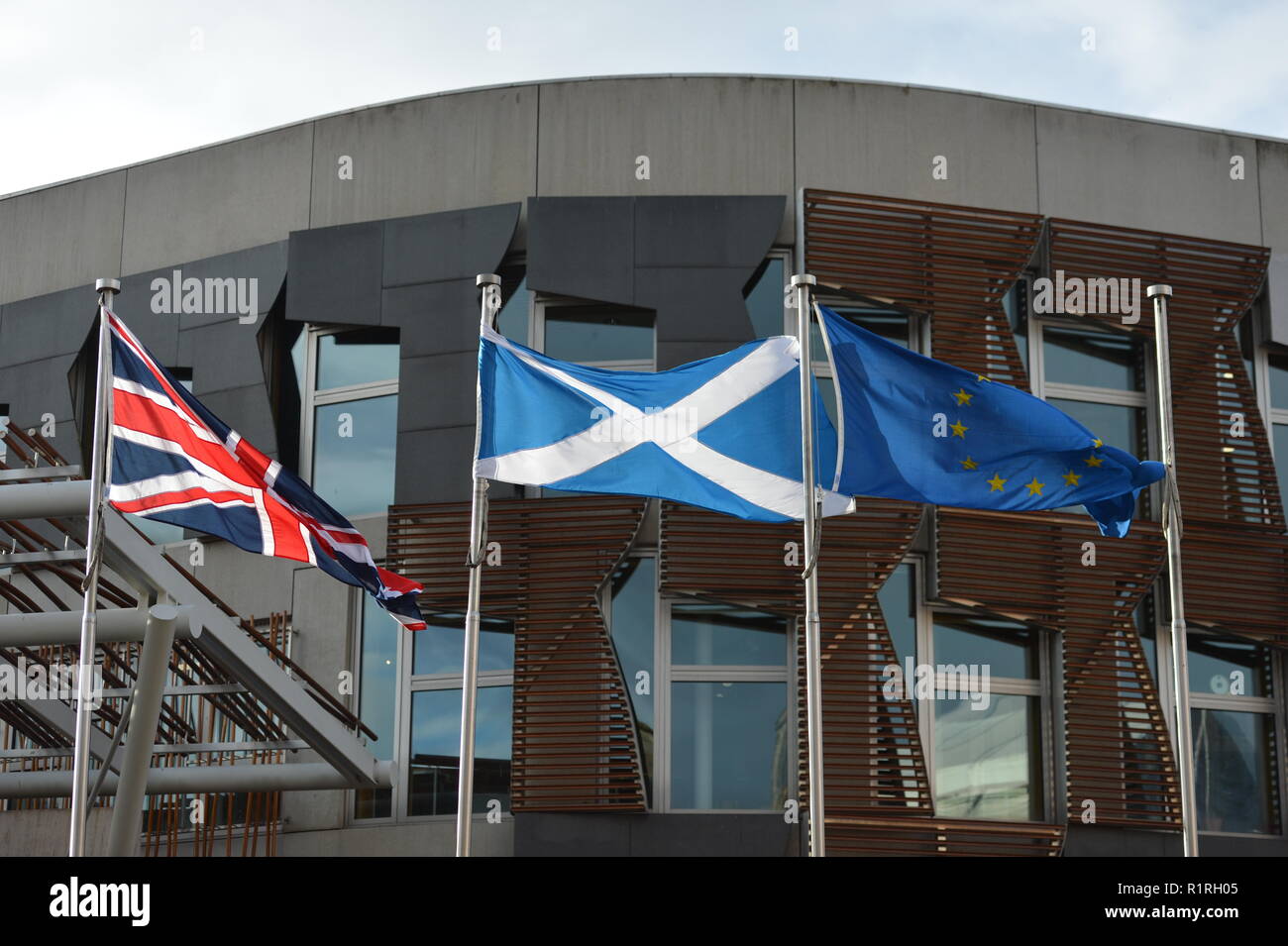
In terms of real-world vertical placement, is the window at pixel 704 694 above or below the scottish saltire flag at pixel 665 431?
below

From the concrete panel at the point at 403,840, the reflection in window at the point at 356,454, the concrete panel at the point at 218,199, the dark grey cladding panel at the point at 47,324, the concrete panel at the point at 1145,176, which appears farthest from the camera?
the dark grey cladding panel at the point at 47,324

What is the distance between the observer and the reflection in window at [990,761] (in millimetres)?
15242

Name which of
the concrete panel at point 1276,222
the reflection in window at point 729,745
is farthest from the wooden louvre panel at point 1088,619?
the concrete panel at point 1276,222

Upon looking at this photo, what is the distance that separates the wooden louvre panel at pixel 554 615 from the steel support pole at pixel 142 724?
4130mm

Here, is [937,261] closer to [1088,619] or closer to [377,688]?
[1088,619]

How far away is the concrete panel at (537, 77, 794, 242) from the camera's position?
16062mm

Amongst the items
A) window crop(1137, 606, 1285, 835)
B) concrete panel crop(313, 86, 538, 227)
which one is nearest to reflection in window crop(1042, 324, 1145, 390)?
window crop(1137, 606, 1285, 835)

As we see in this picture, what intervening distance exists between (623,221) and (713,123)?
1314mm

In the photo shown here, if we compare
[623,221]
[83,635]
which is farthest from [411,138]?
[83,635]

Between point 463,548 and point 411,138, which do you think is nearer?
point 463,548

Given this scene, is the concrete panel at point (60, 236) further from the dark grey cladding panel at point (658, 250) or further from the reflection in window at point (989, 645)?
the reflection in window at point (989, 645)

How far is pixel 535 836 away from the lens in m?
14.5

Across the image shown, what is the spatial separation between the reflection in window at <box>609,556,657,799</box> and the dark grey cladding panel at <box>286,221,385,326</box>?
134 inches

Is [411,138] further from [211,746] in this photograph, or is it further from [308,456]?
[211,746]
